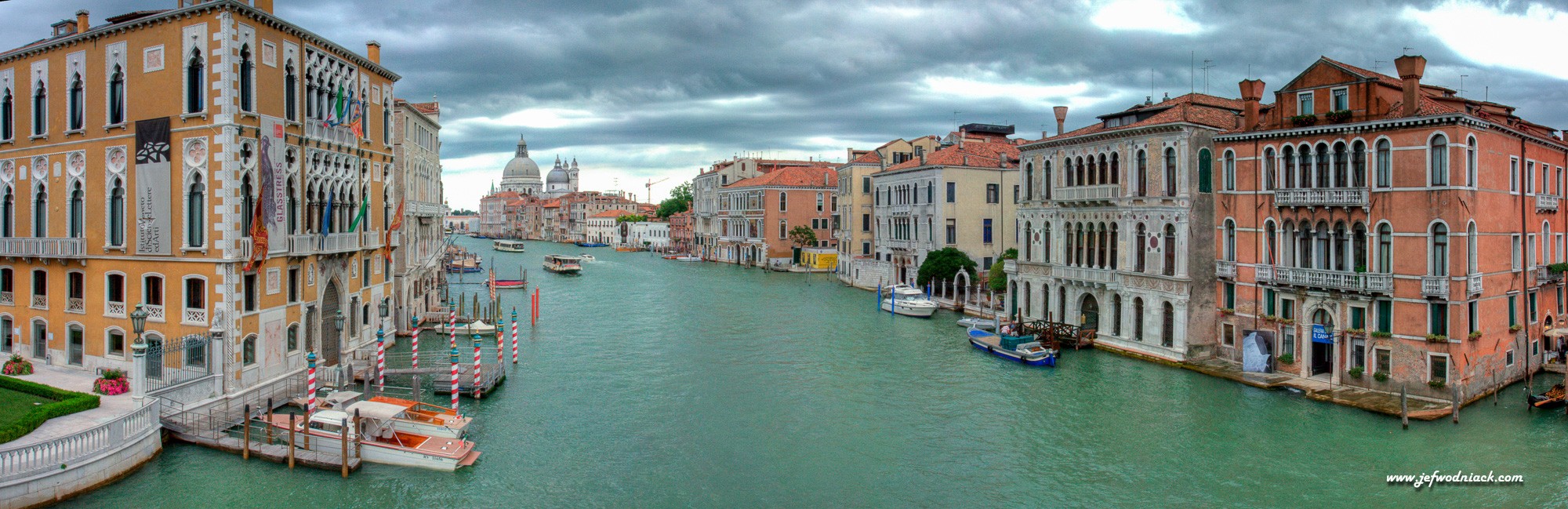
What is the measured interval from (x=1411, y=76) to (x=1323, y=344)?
6273mm

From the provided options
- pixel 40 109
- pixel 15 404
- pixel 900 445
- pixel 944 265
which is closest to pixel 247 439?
pixel 15 404

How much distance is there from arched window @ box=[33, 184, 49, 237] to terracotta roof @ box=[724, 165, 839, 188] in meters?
50.0

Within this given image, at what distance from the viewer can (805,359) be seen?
2683cm

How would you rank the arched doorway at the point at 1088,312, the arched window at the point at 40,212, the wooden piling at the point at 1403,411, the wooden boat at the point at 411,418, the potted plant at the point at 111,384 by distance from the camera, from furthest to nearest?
the arched doorway at the point at 1088,312 < the arched window at the point at 40,212 < the wooden piling at the point at 1403,411 < the potted plant at the point at 111,384 < the wooden boat at the point at 411,418

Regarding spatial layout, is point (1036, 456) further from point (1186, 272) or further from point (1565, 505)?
point (1186, 272)

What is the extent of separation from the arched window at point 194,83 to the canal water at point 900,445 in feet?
20.6

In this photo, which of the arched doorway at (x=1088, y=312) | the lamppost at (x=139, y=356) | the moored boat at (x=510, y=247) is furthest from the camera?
the moored boat at (x=510, y=247)

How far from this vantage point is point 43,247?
1939cm

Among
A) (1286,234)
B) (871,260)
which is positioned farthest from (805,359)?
(871,260)

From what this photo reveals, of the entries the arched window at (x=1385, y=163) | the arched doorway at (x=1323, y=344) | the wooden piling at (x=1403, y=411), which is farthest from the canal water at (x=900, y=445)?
the arched window at (x=1385, y=163)

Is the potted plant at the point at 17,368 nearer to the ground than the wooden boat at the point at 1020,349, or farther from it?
farther from it

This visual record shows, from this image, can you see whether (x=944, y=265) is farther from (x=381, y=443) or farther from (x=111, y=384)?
(x=111, y=384)

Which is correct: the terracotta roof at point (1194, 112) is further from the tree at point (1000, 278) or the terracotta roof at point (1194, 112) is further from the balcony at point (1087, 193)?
the tree at point (1000, 278)

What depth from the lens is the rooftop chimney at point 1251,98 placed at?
2317 centimetres
